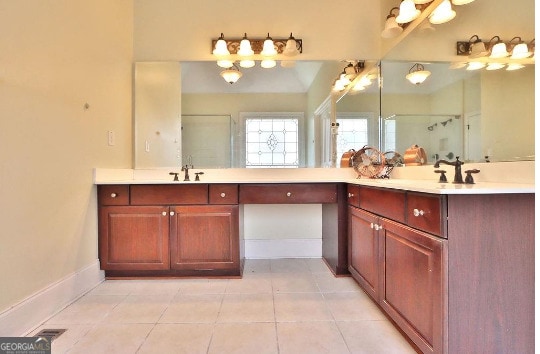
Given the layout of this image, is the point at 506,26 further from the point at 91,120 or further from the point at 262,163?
the point at 91,120

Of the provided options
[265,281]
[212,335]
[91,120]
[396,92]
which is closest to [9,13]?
[91,120]

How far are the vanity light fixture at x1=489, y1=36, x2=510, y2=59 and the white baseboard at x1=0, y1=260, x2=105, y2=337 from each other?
2.68m

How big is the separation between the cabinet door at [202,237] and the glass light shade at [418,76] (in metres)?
1.69

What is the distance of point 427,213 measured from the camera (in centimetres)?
121

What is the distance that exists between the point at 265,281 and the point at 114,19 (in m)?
2.37

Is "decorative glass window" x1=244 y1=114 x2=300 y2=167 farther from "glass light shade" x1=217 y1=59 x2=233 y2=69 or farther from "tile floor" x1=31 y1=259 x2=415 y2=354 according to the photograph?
"tile floor" x1=31 y1=259 x2=415 y2=354

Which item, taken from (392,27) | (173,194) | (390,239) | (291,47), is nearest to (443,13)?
(392,27)

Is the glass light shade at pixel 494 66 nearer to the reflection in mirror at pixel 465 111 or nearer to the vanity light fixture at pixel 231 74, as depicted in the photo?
the reflection in mirror at pixel 465 111

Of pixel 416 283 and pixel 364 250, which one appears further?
pixel 364 250

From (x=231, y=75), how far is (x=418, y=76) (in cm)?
154

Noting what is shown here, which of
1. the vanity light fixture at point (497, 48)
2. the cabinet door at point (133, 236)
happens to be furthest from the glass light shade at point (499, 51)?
the cabinet door at point (133, 236)

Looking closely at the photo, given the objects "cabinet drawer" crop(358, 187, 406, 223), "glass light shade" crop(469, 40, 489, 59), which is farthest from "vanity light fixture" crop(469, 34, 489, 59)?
"cabinet drawer" crop(358, 187, 406, 223)

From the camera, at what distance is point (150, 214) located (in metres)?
2.24

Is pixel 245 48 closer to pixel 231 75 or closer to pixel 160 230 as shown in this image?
pixel 231 75
